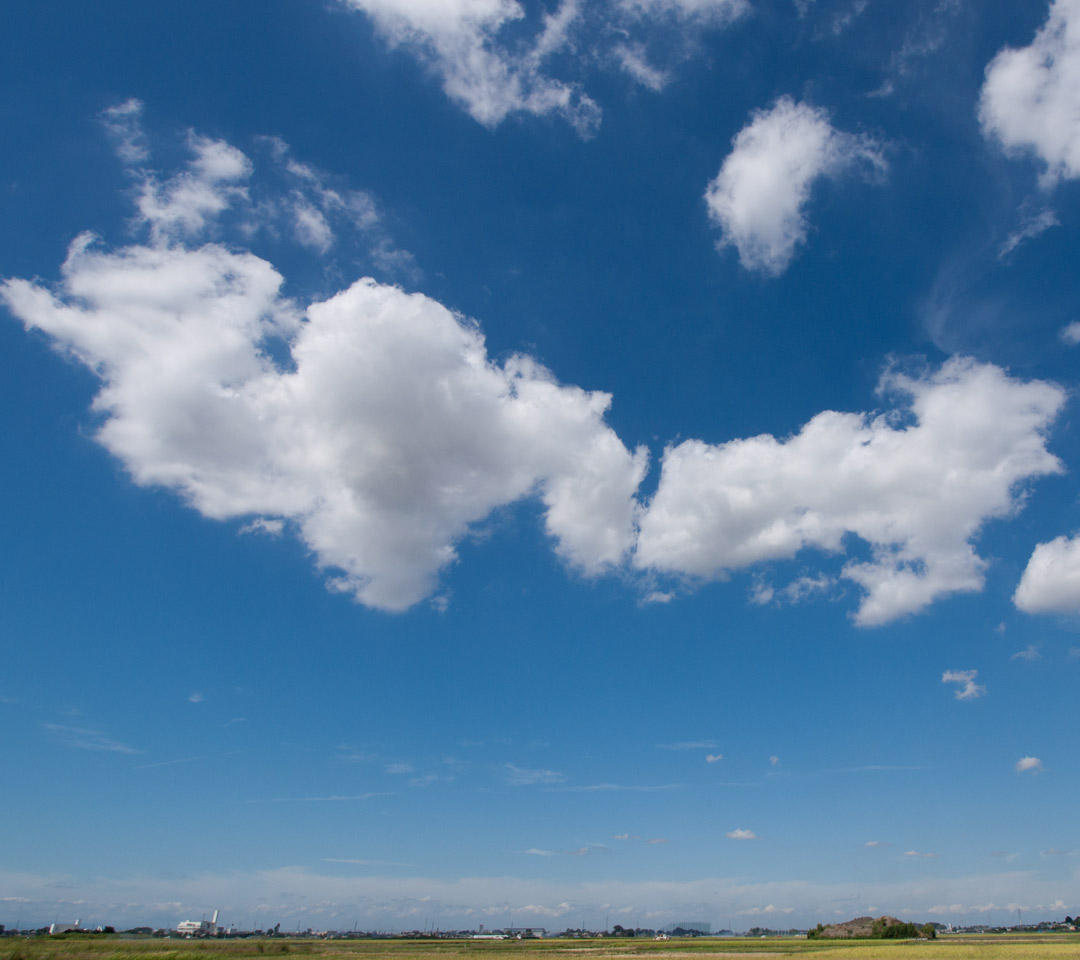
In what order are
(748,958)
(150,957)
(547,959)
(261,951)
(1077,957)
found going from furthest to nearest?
(261,951)
(748,958)
(547,959)
(150,957)
(1077,957)

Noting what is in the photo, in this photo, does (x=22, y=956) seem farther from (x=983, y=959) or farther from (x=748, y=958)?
(x=983, y=959)

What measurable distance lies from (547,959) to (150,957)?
182ft

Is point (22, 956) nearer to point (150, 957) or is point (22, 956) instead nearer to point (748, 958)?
point (150, 957)

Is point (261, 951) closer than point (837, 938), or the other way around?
point (261, 951)

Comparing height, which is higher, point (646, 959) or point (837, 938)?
point (646, 959)

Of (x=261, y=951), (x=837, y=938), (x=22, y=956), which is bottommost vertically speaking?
(x=837, y=938)

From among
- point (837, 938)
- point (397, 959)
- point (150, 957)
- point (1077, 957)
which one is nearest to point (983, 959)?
point (1077, 957)

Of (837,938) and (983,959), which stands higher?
(983,959)

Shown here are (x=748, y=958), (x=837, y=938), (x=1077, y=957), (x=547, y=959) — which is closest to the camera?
(x=1077, y=957)

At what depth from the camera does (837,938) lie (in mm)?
191875

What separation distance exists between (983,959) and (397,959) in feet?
284

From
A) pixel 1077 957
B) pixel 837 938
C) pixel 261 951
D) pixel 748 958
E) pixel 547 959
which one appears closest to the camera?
pixel 1077 957

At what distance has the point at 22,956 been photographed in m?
92.8

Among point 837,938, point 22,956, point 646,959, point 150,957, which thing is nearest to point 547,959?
point 646,959
